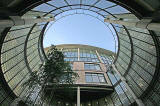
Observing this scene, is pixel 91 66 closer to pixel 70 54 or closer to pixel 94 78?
pixel 94 78

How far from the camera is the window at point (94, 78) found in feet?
79.1

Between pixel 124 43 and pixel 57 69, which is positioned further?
pixel 124 43

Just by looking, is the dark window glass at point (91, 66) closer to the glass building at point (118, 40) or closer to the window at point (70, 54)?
the window at point (70, 54)

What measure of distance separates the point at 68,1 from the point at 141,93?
1432cm

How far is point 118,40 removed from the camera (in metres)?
21.2

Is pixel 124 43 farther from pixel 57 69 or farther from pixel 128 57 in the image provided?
pixel 57 69

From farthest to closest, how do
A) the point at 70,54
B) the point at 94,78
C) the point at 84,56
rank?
the point at 70,54
the point at 84,56
the point at 94,78

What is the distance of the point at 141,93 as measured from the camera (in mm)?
14977

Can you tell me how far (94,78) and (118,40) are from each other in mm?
9305

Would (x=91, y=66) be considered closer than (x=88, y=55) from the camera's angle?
Yes

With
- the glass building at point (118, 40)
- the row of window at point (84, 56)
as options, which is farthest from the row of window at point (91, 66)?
the glass building at point (118, 40)

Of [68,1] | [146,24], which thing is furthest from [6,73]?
[146,24]

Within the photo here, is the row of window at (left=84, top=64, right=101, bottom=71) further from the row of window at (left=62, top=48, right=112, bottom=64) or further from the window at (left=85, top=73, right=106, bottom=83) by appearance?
the row of window at (left=62, top=48, right=112, bottom=64)

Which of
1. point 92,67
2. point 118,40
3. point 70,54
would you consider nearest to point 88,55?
point 70,54
